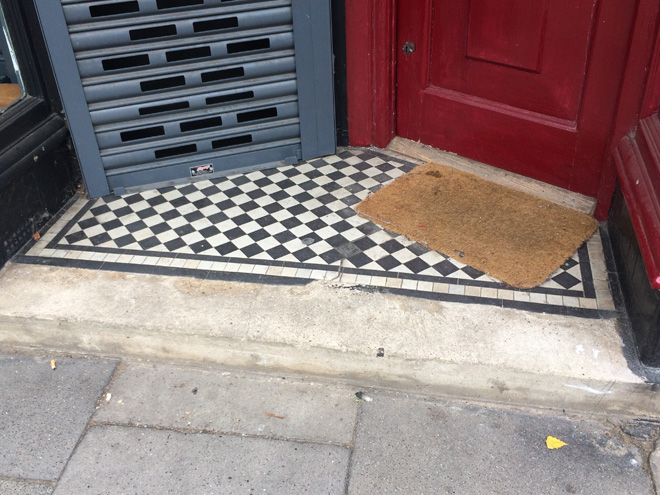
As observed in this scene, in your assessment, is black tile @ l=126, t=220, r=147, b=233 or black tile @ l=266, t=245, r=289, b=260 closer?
black tile @ l=266, t=245, r=289, b=260

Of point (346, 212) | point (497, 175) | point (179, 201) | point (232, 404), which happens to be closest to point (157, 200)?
point (179, 201)

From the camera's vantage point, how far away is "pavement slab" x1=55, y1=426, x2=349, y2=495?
282cm

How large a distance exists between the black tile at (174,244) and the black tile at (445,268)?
5.20 feet

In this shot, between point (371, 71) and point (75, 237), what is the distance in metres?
2.39

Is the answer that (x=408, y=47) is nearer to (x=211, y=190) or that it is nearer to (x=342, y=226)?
(x=342, y=226)

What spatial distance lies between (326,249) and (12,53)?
7.85 feet

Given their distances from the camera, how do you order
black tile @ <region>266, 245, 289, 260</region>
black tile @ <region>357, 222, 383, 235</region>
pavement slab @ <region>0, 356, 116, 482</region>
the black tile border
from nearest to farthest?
pavement slab @ <region>0, 356, 116, 482</region> < the black tile border < black tile @ <region>266, 245, 289, 260</region> < black tile @ <region>357, 222, 383, 235</region>

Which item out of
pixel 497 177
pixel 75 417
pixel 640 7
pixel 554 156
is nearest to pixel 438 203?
pixel 497 177

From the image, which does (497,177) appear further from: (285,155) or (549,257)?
(285,155)

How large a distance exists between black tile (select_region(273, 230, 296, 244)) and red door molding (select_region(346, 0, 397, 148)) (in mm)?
1342

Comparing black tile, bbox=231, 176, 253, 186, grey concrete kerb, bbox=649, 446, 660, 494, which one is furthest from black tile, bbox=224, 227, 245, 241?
grey concrete kerb, bbox=649, 446, 660, 494

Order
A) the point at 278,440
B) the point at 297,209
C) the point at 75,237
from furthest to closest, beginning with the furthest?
the point at 297,209 < the point at 75,237 < the point at 278,440

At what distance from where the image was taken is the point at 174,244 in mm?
4031

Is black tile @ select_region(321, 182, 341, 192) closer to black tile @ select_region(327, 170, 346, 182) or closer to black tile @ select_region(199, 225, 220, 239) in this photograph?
black tile @ select_region(327, 170, 346, 182)
